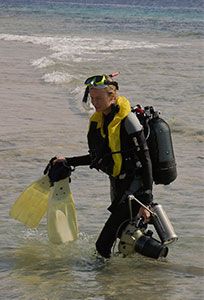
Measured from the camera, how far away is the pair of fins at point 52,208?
666 cm

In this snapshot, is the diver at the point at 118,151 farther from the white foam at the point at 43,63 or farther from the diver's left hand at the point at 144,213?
the white foam at the point at 43,63

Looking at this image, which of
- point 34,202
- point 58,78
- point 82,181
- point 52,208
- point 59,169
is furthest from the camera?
point 58,78

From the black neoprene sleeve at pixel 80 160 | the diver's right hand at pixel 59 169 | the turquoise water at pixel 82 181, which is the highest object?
the black neoprene sleeve at pixel 80 160

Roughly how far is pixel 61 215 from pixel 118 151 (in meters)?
0.98

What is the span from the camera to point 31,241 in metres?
7.28

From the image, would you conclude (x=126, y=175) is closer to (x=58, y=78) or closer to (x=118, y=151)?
(x=118, y=151)

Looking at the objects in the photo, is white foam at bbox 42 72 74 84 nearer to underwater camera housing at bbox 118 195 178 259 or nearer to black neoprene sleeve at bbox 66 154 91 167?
black neoprene sleeve at bbox 66 154 91 167

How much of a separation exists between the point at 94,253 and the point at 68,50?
2421cm

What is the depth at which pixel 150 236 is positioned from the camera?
20.8 feet

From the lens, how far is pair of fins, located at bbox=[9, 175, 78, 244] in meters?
6.66

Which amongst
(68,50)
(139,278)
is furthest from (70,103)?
(68,50)

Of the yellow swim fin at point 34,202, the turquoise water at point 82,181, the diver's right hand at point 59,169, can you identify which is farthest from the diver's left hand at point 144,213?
the yellow swim fin at point 34,202

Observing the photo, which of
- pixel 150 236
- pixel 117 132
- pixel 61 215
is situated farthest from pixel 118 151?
pixel 61 215

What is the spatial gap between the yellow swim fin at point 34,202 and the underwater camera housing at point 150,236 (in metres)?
0.88
